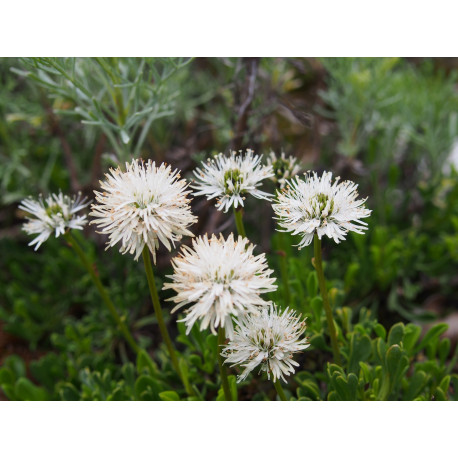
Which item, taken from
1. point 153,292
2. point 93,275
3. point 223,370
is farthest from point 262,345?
point 93,275

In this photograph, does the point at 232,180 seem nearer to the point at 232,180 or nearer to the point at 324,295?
the point at 232,180

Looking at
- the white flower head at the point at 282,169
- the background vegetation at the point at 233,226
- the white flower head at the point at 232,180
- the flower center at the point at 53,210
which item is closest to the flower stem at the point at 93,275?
the flower center at the point at 53,210

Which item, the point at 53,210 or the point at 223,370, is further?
the point at 53,210

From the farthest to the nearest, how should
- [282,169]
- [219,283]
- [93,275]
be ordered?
1. [93,275]
2. [282,169]
3. [219,283]

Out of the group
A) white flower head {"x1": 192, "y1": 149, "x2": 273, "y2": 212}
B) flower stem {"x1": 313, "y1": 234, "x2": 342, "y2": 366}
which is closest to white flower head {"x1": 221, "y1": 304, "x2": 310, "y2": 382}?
flower stem {"x1": 313, "y1": 234, "x2": 342, "y2": 366}

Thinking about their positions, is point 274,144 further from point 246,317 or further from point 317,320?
point 246,317

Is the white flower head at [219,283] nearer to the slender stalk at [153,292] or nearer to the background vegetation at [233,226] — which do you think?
the slender stalk at [153,292]
